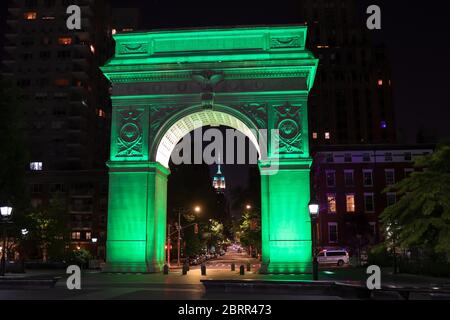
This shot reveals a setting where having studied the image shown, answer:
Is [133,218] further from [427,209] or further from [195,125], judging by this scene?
[427,209]

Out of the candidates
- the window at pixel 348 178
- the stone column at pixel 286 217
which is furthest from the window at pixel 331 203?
the stone column at pixel 286 217

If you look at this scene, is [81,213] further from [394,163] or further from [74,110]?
[394,163]

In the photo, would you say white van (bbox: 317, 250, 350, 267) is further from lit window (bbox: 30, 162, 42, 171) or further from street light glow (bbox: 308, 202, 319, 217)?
lit window (bbox: 30, 162, 42, 171)

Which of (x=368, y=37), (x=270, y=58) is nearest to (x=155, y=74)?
(x=270, y=58)

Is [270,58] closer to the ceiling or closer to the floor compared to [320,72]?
closer to the floor

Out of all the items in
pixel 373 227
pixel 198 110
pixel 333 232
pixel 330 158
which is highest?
pixel 330 158

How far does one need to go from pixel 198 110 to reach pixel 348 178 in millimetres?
35583

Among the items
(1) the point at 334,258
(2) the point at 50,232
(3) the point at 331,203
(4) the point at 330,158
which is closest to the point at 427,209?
(1) the point at 334,258

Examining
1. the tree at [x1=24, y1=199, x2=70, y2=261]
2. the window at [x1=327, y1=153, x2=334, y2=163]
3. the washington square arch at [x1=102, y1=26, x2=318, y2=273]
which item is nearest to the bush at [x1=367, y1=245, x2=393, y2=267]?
the washington square arch at [x1=102, y1=26, x2=318, y2=273]

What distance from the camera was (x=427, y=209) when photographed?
54.5 ft

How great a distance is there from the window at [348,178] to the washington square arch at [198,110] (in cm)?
3167

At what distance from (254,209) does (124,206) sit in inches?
910

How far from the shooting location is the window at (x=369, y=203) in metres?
63.4
